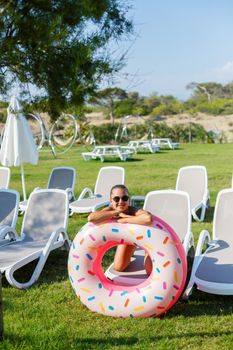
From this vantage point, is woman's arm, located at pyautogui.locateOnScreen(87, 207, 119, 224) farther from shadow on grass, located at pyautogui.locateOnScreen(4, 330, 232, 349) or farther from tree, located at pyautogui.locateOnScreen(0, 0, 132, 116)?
tree, located at pyautogui.locateOnScreen(0, 0, 132, 116)

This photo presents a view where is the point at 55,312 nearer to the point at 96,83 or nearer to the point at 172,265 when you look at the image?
the point at 172,265

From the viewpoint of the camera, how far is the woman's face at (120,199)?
15.0 ft

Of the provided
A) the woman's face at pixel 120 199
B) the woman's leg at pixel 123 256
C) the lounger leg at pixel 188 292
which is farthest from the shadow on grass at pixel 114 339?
the woman's face at pixel 120 199

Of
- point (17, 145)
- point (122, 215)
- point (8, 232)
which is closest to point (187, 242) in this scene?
point (122, 215)

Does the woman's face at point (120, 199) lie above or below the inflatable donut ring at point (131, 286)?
above

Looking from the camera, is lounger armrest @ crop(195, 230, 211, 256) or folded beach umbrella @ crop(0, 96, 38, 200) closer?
lounger armrest @ crop(195, 230, 211, 256)

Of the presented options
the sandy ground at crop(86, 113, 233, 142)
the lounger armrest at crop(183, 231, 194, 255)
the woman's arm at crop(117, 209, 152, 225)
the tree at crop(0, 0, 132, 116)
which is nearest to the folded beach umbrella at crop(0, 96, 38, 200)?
the tree at crop(0, 0, 132, 116)

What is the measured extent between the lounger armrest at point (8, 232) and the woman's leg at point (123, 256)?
182cm

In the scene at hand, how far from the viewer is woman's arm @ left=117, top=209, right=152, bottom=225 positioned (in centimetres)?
427

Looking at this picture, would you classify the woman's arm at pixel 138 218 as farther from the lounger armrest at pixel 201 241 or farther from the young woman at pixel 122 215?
the lounger armrest at pixel 201 241

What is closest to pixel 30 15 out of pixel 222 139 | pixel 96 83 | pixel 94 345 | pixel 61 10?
pixel 61 10

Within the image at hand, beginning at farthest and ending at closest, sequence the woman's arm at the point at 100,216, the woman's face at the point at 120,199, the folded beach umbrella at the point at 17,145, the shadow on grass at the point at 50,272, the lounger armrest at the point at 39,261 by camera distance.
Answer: the folded beach umbrella at the point at 17,145 → the shadow on grass at the point at 50,272 → the lounger armrest at the point at 39,261 → the woman's face at the point at 120,199 → the woman's arm at the point at 100,216

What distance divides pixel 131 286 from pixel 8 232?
2.38m

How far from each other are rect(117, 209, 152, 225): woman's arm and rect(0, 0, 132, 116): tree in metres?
2.37
